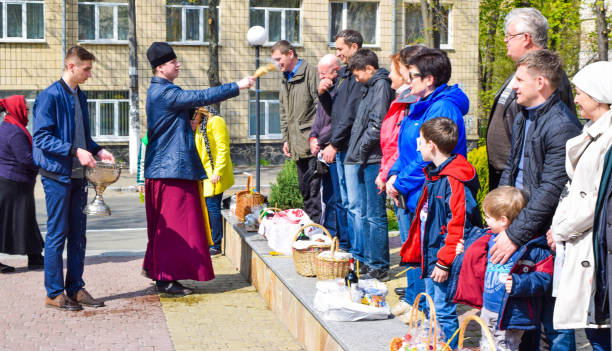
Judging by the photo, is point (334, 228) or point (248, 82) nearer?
point (248, 82)

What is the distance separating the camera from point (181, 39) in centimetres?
2698

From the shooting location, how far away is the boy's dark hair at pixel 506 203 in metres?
4.58

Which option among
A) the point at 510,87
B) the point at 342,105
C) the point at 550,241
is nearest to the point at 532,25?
the point at 510,87

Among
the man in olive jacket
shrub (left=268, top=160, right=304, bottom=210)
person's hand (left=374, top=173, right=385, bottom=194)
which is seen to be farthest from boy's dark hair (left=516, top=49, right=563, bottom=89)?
shrub (left=268, top=160, right=304, bottom=210)

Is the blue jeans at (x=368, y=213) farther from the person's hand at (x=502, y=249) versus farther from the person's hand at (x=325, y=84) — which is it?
the person's hand at (x=502, y=249)

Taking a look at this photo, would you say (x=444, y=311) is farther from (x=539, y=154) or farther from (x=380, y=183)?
(x=380, y=183)

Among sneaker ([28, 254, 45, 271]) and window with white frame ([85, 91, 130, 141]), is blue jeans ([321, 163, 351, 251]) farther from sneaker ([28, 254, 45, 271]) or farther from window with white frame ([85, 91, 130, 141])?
window with white frame ([85, 91, 130, 141])

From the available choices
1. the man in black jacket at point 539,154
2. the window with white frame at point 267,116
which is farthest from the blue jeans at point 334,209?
the window with white frame at point 267,116

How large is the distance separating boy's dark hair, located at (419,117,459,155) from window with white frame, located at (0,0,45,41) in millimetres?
22734

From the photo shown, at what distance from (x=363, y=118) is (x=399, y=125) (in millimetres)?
734

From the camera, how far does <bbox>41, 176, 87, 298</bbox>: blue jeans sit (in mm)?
7078

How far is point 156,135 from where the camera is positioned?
759 centimetres

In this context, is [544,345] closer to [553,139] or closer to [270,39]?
[553,139]

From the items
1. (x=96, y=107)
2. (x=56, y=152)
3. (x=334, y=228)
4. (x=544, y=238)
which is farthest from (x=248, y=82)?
(x=96, y=107)
